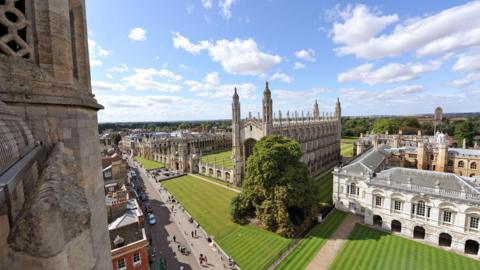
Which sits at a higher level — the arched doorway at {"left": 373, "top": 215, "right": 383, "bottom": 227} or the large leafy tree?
the large leafy tree

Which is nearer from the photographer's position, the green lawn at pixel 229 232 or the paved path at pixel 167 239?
the green lawn at pixel 229 232

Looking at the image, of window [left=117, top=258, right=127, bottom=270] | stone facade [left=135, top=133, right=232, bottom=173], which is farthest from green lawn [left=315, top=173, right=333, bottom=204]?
stone facade [left=135, top=133, right=232, bottom=173]

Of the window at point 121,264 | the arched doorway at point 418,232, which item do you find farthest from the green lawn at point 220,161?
the arched doorway at point 418,232

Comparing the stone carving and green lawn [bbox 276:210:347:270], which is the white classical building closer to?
green lawn [bbox 276:210:347:270]

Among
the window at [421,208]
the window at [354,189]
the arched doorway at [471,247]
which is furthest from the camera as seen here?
the window at [354,189]

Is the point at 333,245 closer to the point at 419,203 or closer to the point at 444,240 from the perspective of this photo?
the point at 419,203

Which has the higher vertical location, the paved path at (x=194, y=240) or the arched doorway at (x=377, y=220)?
the arched doorway at (x=377, y=220)

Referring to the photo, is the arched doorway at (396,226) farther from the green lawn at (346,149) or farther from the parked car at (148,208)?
the green lawn at (346,149)

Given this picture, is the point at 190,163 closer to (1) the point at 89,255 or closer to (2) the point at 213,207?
(2) the point at 213,207
